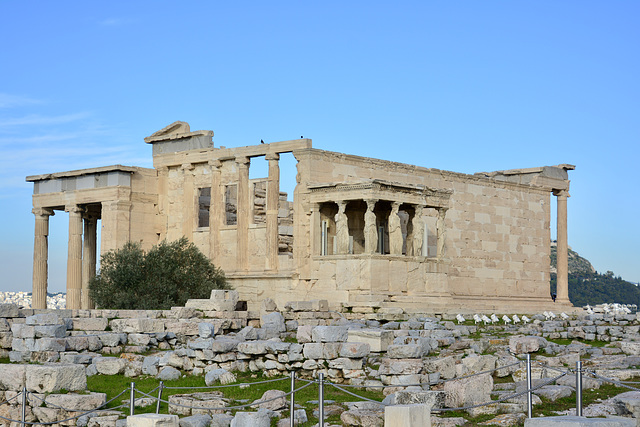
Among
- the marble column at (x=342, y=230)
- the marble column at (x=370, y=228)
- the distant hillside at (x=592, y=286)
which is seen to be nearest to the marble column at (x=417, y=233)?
the marble column at (x=370, y=228)

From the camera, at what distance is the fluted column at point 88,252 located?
3359 centimetres

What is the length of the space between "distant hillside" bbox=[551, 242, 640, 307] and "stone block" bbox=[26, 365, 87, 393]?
5703 cm

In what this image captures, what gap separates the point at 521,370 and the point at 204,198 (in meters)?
20.4

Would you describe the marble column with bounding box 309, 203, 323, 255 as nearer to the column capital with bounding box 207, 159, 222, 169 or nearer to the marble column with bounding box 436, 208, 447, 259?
the marble column with bounding box 436, 208, 447, 259

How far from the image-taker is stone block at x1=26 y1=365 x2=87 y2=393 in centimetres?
1405

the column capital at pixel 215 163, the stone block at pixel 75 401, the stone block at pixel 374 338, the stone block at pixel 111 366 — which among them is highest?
the column capital at pixel 215 163

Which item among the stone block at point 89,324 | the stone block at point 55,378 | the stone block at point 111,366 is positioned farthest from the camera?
the stone block at point 89,324

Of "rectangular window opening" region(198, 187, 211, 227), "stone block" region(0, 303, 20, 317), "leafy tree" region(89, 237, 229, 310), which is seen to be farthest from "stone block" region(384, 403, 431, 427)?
"rectangular window opening" region(198, 187, 211, 227)

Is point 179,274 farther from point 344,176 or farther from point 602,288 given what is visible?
point 602,288

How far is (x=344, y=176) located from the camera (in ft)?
98.3

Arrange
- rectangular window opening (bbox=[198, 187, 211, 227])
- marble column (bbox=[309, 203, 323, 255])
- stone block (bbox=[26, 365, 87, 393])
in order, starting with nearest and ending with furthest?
stone block (bbox=[26, 365, 87, 393]) → marble column (bbox=[309, 203, 323, 255]) → rectangular window opening (bbox=[198, 187, 211, 227])

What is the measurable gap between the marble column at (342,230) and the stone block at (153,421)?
53.1 ft

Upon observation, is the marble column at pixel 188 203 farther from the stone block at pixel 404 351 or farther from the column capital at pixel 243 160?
the stone block at pixel 404 351

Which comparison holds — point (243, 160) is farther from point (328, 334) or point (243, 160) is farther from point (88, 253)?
point (328, 334)
